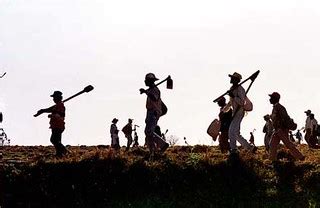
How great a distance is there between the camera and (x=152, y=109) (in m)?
18.7

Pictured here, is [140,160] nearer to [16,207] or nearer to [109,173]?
[109,173]

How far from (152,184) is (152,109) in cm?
275

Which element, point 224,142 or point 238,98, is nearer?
point 238,98

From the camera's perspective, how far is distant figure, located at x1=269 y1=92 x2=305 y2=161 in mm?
18438

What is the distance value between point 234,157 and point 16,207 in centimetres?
553

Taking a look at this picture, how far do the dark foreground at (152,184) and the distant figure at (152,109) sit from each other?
4.59 ft

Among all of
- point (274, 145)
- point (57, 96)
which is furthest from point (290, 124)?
point (57, 96)

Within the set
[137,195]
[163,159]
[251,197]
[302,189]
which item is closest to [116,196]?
[137,195]

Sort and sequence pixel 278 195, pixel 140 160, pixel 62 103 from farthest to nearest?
pixel 62 103, pixel 140 160, pixel 278 195

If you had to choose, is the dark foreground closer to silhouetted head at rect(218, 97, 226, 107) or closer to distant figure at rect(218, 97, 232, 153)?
distant figure at rect(218, 97, 232, 153)

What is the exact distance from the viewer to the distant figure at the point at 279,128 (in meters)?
18.4

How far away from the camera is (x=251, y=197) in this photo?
16031 millimetres

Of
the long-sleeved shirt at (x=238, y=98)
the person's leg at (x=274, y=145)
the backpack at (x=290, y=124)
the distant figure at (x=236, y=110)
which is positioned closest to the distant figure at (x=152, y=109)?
the distant figure at (x=236, y=110)

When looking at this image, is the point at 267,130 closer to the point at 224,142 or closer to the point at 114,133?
the point at 224,142
